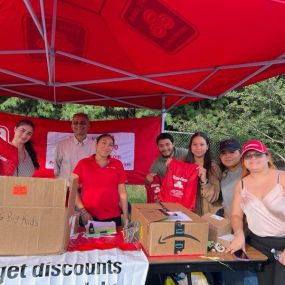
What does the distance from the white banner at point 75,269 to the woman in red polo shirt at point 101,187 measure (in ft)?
3.12

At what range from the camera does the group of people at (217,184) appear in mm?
2260

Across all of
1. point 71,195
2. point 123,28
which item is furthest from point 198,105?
point 71,195

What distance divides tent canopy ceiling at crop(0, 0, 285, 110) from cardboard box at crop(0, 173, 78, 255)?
4.01 feet

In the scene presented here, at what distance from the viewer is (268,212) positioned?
7.32ft

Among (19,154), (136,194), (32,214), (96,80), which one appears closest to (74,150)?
(96,80)

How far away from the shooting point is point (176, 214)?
93.5 inches

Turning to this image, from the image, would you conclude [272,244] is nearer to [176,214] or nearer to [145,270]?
[176,214]

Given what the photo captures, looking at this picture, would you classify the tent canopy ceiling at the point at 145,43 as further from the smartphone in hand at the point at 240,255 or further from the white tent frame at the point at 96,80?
the smartphone in hand at the point at 240,255

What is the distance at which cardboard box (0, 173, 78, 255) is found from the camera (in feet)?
6.45

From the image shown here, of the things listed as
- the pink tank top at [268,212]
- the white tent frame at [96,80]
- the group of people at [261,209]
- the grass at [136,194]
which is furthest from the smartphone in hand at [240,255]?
the grass at [136,194]

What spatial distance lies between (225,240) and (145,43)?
69.7 inches

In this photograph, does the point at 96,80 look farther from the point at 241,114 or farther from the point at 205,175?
the point at 241,114

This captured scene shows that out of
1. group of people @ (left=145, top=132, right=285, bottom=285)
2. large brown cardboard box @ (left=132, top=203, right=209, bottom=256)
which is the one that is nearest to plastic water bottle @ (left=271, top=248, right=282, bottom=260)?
group of people @ (left=145, top=132, right=285, bottom=285)

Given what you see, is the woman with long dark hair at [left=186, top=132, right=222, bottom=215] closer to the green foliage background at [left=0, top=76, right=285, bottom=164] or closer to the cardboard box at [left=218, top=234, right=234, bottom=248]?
the cardboard box at [left=218, top=234, right=234, bottom=248]
